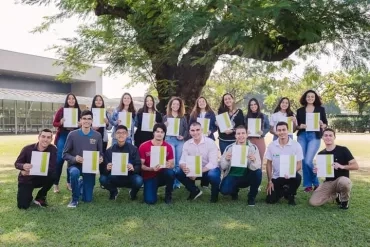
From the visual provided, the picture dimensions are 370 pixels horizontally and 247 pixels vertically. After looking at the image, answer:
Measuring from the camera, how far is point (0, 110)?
30.8 metres

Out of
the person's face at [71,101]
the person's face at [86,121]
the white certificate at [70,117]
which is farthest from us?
the person's face at [71,101]

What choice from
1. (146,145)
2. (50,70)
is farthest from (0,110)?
(146,145)

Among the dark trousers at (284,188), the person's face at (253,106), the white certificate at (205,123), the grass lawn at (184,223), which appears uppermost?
the person's face at (253,106)

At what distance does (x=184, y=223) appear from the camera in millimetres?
4605

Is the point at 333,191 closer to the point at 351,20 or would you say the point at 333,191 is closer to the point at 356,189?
the point at 356,189

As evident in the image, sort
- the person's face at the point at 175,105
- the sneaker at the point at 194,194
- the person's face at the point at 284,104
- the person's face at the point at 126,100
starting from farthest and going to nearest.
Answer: the person's face at the point at 284,104
the person's face at the point at 126,100
the person's face at the point at 175,105
the sneaker at the point at 194,194

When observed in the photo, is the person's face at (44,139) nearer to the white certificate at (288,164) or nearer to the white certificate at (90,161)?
the white certificate at (90,161)

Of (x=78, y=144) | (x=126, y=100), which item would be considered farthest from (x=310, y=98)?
(x=78, y=144)

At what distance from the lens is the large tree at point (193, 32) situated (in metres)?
4.04

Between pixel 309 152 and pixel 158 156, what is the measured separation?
2507mm

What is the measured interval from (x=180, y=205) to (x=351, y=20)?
3158 mm

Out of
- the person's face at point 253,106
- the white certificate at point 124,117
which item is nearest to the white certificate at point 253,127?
the person's face at point 253,106

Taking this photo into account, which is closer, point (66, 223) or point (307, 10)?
point (307, 10)

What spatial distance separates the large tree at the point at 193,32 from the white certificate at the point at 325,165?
1.51 metres
